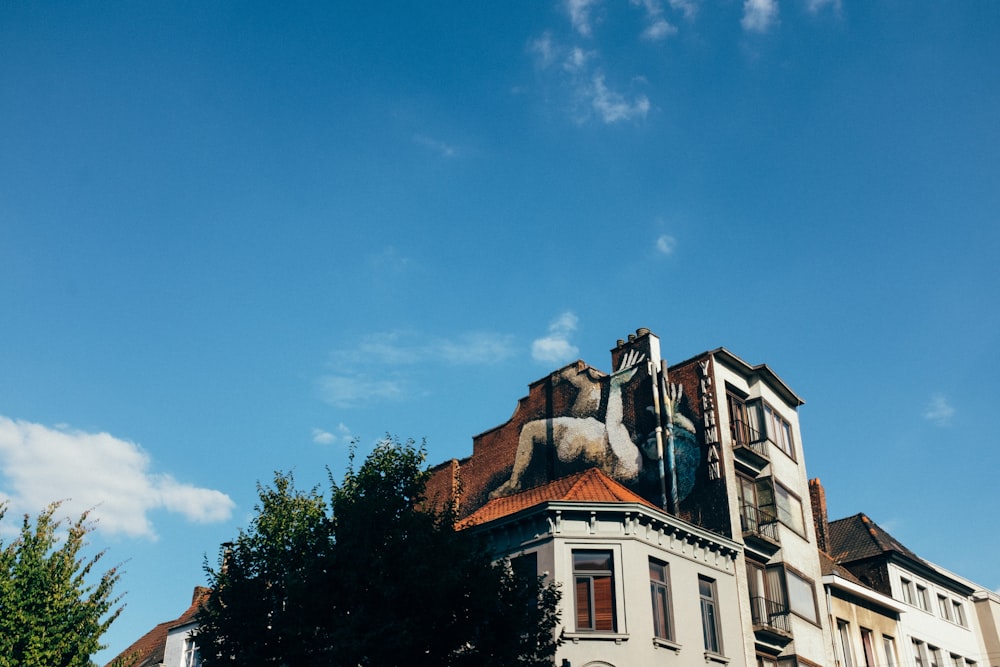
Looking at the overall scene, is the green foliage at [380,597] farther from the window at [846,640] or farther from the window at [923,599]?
the window at [923,599]

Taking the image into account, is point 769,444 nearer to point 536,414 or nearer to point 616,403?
point 616,403

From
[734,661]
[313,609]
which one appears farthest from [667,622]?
[313,609]

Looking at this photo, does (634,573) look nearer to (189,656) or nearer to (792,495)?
(792,495)

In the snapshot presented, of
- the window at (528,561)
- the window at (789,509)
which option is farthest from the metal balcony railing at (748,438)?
the window at (528,561)

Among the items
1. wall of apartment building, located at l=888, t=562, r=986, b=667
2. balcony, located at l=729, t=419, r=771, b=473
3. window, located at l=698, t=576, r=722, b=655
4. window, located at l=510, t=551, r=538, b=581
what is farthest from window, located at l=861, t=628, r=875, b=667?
window, located at l=510, t=551, r=538, b=581

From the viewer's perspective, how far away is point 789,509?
1287 inches

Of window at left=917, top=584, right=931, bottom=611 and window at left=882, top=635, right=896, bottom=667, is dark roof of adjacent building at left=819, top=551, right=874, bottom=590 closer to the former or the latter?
Answer: window at left=882, top=635, right=896, bottom=667

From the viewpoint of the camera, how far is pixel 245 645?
2105cm

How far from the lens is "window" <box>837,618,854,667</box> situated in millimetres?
33844

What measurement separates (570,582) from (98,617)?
1256cm

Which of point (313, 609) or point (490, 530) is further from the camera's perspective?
point (490, 530)

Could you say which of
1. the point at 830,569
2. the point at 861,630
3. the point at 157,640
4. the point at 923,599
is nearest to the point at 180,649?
the point at 157,640

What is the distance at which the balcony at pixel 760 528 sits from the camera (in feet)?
96.6

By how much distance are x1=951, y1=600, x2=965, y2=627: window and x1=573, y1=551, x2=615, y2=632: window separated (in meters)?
27.8
